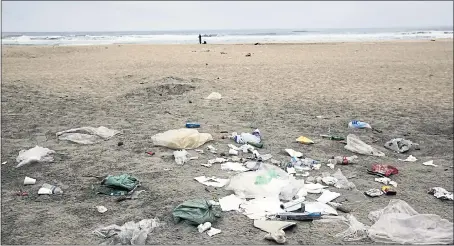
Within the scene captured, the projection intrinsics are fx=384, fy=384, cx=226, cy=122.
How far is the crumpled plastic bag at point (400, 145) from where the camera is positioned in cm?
543

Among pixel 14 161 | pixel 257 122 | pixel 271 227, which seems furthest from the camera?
pixel 257 122

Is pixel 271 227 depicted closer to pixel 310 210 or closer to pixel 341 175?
pixel 310 210

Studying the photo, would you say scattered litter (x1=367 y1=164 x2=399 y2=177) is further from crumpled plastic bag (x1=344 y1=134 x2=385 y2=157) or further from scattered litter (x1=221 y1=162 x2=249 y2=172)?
scattered litter (x1=221 y1=162 x2=249 y2=172)

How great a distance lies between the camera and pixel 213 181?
13.9ft

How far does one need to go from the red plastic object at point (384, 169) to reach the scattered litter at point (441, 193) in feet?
1.75

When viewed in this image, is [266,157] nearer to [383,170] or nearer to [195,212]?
[383,170]

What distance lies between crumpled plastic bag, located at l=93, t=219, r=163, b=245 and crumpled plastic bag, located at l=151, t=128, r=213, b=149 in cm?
198

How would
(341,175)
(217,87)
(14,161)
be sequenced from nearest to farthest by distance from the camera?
(341,175) < (14,161) < (217,87)

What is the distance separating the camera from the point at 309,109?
7.61 metres

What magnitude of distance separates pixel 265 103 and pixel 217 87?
2.03m

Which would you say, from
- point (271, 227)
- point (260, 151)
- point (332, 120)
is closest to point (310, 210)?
point (271, 227)

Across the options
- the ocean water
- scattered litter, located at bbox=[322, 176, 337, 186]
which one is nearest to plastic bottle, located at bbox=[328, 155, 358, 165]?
scattered litter, located at bbox=[322, 176, 337, 186]

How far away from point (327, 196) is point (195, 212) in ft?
4.54

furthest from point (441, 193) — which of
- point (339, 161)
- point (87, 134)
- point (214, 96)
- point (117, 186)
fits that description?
point (214, 96)
